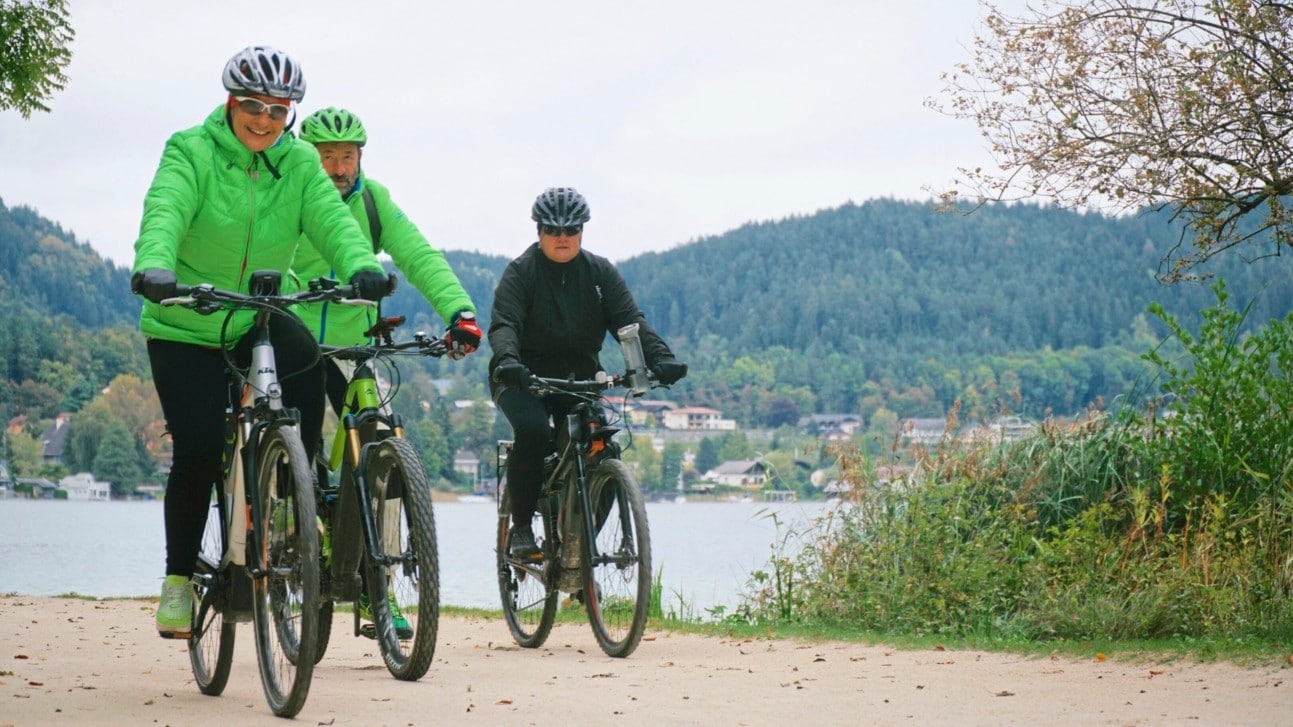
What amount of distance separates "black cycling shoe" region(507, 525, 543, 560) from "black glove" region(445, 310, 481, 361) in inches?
87.4

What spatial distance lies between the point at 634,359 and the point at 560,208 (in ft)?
2.75

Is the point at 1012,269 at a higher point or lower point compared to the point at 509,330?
higher

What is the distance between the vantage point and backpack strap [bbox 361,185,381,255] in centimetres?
738

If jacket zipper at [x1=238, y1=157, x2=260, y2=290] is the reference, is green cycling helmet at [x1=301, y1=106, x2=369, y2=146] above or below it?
above

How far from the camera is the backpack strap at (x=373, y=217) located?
24.2 ft

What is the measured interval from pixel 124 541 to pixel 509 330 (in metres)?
39.5

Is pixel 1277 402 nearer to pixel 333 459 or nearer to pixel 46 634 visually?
pixel 333 459

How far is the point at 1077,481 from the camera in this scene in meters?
10.4

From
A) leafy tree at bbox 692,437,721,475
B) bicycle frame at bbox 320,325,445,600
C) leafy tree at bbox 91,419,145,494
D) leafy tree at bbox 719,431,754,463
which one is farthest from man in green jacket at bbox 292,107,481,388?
leafy tree at bbox 692,437,721,475

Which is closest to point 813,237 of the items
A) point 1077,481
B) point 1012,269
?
point 1012,269

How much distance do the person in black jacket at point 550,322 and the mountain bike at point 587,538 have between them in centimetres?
10

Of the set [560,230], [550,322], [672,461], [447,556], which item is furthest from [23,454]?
[560,230]

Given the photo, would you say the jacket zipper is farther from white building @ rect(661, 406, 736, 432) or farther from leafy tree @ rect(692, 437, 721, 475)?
white building @ rect(661, 406, 736, 432)

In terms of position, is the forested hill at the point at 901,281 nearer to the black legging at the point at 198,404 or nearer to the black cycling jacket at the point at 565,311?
the black cycling jacket at the point at 565,311
